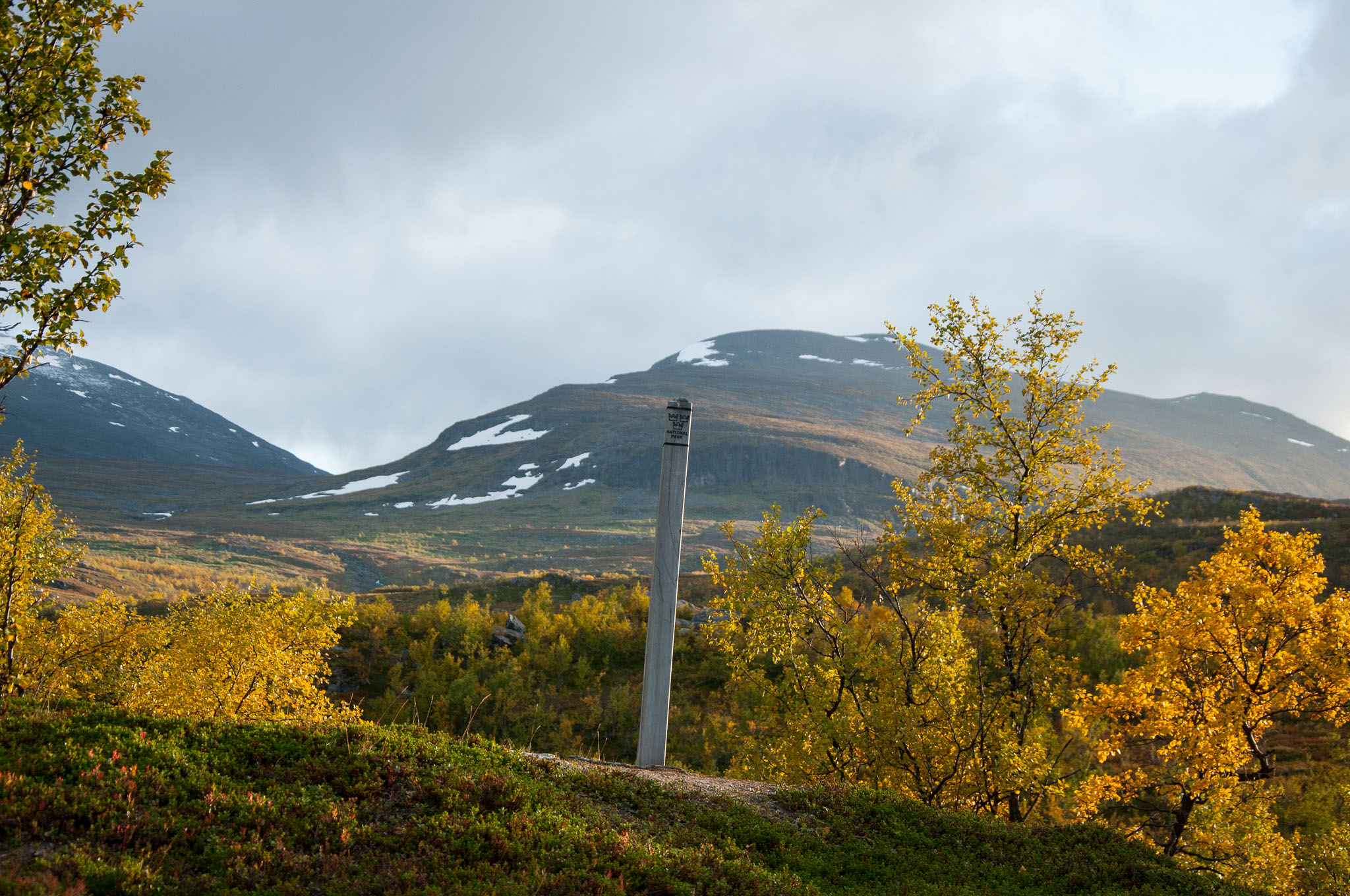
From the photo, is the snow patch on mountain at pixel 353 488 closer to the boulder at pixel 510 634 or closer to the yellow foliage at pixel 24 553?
the boulder at pixel 510 634

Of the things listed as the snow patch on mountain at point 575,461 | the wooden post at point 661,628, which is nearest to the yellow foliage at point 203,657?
the wooden post at point 661,628

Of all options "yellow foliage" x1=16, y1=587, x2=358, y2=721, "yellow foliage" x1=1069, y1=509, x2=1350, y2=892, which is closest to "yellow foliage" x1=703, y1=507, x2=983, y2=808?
"yellow foliage" x1=1069, y1=509, x2=1350, y2=892

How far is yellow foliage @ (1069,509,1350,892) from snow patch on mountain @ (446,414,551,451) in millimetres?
165249

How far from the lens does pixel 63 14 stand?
25.2 feet

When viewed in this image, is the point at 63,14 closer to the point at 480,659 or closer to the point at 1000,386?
the point at 1000,386

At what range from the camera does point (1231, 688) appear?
37.5ft

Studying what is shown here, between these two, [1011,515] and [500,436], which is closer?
[1011,515]

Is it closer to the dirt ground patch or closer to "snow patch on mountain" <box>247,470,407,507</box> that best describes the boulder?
the dirt ground patch

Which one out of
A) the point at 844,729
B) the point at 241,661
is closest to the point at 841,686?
the point at 844,729

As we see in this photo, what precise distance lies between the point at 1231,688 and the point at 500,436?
177891 mm

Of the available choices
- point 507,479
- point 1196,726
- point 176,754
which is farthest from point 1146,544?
point 507,479

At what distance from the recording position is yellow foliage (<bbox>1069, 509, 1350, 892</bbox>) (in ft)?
34.6

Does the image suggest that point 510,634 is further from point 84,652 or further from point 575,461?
point 575,461

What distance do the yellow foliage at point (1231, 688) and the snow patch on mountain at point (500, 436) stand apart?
542ft
